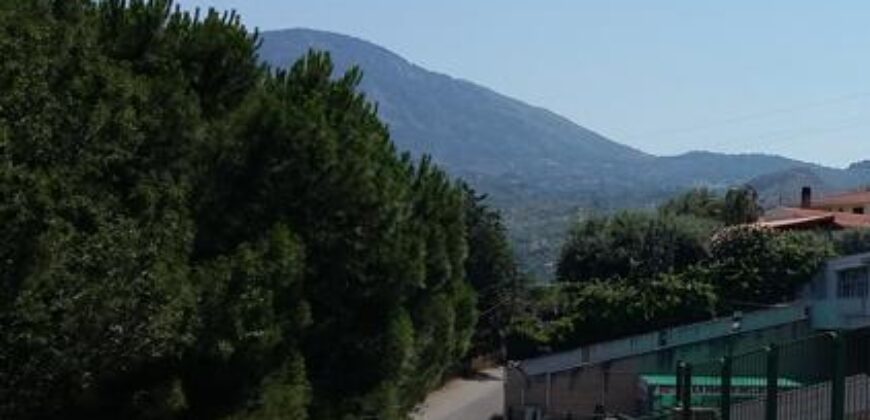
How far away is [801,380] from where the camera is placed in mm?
14422

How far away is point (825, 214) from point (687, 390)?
8197 centimetres

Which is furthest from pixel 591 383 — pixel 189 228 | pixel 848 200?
pixel 848 200

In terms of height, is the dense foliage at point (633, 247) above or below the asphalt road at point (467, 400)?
above

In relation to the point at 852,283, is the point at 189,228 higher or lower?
higher

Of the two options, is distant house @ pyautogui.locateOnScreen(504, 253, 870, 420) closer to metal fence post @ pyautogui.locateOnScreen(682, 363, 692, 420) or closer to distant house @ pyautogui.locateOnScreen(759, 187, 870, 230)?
distant house @ pyautogui.locateOnScreen(759, 187, 870, 230)

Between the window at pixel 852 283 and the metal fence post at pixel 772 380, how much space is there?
1923 inches

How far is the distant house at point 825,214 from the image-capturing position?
3351 inches

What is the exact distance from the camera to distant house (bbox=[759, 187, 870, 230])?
8512 cm

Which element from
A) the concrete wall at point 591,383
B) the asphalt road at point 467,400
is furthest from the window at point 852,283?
the asphalt road at point 467,400

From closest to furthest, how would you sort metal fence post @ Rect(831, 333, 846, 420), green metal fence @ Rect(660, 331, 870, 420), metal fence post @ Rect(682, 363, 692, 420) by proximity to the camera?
metal fence post @ Rect(831, 333, 846, 420) → green metal fence @ Rect(660, 331, 870, 420) → metal fence post @ Rect(682, 363, 692, 420)

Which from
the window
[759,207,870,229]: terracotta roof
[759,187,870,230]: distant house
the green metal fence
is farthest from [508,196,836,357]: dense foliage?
the green metal fence

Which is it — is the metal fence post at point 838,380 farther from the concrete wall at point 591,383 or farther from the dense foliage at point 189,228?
the concrete wall at point 591,383

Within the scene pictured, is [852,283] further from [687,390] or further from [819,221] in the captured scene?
[687,390]

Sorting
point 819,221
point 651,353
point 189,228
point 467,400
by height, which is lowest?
point 467,400
